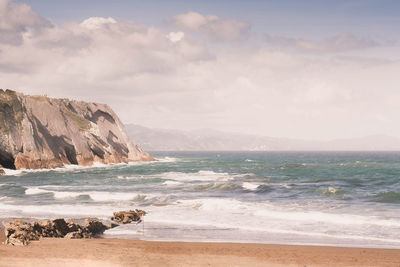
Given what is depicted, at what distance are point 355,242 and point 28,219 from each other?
17071 millimetres

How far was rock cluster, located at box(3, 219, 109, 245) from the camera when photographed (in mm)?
15344

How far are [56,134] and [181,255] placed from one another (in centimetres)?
6559

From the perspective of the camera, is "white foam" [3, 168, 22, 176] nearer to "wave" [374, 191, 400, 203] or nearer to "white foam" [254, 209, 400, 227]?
"white foam" [254, 209, 400, 227]

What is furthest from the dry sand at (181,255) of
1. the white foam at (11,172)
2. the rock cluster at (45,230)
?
the white foam at (11,172)

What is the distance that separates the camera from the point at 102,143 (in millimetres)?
88500

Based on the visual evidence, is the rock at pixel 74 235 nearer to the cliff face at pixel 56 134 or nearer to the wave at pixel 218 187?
the wave at pixel 218 187

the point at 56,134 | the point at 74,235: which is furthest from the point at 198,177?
the point at 74,235

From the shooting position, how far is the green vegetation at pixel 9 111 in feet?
208

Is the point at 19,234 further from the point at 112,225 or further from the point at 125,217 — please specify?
the point at 125,217

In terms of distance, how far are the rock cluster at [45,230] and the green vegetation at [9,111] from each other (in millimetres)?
51167

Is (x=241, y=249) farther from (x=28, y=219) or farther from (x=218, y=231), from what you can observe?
(x=28, y=219)

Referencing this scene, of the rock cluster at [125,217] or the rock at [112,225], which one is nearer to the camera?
the rock at [112,225]

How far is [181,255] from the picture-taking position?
13758 mm

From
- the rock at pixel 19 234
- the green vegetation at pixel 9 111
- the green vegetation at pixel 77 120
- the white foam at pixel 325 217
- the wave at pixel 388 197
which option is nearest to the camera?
the rock at pixel 19 234
